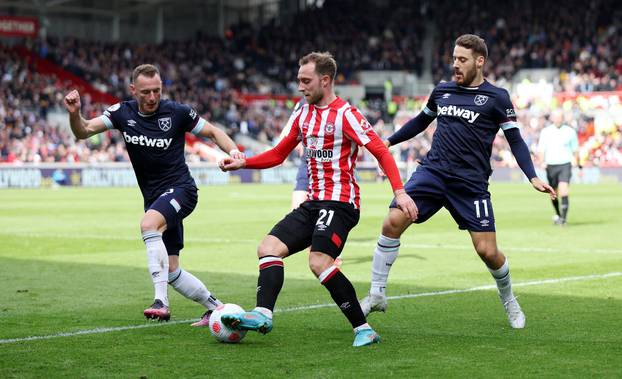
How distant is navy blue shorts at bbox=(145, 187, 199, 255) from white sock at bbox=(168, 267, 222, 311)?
247mm

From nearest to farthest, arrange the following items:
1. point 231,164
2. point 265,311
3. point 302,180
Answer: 1. point 265,311
2. point 231,164
3. point 302,180

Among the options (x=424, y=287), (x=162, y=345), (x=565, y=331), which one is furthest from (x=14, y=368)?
(x=424, y=287)

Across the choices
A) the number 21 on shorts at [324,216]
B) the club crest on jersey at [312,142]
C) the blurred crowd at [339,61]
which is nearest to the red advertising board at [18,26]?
the blurred crowd at [339,61]

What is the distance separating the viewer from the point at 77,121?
28.9 feet

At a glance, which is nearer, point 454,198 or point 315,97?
point 315,97

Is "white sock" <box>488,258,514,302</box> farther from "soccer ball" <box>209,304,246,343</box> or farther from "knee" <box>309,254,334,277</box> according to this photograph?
"soccer ball" <box>209,304,246,343</box>

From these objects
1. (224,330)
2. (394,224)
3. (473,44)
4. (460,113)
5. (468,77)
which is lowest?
(224,330)

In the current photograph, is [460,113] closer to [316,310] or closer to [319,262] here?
[319,262]

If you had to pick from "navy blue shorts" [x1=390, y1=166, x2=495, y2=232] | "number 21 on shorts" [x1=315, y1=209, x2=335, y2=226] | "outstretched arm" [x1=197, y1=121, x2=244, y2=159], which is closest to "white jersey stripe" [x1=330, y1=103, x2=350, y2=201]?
"number 21 on shorts" [x1=315, y1=209, x2=335, y2=226]

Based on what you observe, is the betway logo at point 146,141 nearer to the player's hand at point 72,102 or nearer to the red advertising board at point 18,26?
the player's hand at point 72,102

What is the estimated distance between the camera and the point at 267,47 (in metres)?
65.1

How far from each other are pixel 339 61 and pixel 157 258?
54.9 metres

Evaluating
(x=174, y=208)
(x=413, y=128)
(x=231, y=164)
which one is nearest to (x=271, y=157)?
(x=231, y=164)

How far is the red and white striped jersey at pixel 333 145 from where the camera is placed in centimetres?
783
